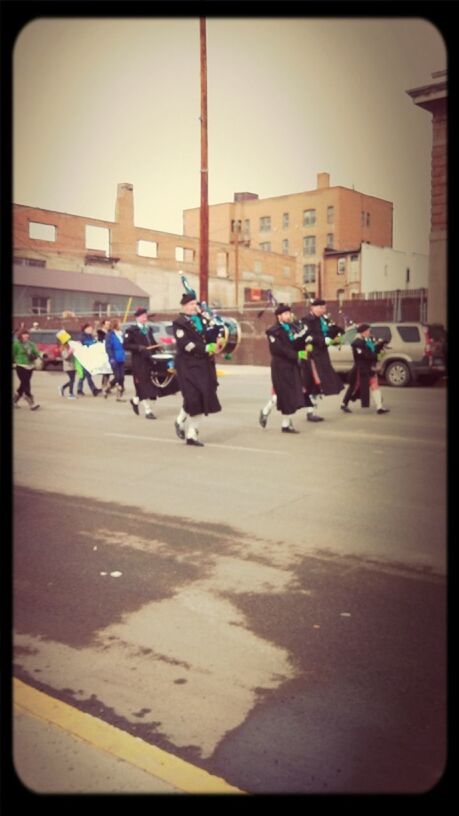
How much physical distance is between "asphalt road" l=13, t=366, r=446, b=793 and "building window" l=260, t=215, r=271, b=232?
0.49 metres

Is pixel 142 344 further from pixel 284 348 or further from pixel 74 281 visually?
pixel 284 348

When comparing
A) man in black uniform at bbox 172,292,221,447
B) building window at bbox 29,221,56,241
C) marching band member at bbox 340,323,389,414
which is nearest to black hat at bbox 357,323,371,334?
marching band member at bbox 340,323,389,414

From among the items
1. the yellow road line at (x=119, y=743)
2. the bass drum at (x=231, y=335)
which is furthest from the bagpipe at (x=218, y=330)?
the yellow road line at (x=119, y=743)

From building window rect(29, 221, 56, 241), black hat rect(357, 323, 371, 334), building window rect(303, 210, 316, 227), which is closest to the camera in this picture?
building window rect(29, 221, 56, 241)

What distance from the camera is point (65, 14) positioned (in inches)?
52.5

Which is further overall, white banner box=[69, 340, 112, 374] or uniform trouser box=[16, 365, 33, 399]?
uniform trouser box=[16, 365, 33, 399]

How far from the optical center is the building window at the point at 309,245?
1773mm

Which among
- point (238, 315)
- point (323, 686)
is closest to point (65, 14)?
point (238, 315)

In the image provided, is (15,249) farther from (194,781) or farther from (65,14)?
(194,781)

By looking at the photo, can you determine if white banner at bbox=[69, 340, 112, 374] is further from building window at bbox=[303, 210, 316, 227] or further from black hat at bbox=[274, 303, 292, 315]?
building window at bbox=[303, 210, 316, 227]

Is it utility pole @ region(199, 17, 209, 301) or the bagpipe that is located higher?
utility pole @ region(199, 17, 209, 301)

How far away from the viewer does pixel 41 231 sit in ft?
4.86

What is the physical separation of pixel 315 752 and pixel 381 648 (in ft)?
2.91

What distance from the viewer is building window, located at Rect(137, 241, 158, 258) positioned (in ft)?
5.53
